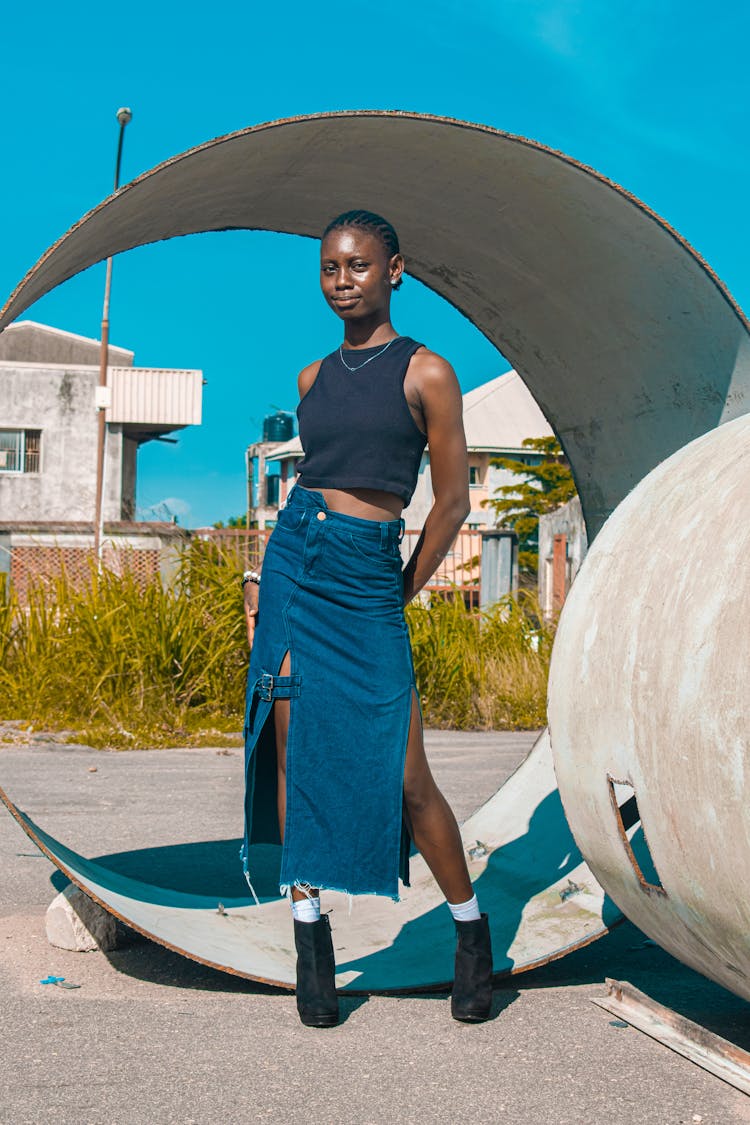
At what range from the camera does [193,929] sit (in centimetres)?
359

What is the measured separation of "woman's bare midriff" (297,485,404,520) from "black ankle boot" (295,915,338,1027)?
101cm

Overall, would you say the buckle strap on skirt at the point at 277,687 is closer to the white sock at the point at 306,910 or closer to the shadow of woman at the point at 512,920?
the white sock at the point at 306,910

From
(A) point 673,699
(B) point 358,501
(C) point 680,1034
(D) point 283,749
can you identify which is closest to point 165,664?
(D) point 283,749

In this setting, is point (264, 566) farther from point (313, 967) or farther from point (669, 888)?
point (669, 888)

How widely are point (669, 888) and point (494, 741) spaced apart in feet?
19.3

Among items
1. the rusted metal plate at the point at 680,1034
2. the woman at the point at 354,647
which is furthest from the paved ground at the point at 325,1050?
the woman at the point at 354,647

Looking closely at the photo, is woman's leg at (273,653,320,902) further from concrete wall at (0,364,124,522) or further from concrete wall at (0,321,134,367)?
concrete wall at (0,321,134,367)

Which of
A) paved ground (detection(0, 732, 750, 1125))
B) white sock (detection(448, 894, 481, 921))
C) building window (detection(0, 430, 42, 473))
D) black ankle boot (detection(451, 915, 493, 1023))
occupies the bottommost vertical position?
paved ground (detection(0, 732, 750, 1125))

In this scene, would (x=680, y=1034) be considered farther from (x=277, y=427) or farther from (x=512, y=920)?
(x=277, y=427)

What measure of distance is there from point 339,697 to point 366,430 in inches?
26.4

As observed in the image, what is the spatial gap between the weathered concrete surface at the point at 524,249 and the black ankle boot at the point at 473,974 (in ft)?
5.72

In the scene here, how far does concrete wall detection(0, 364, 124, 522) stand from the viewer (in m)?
29.6

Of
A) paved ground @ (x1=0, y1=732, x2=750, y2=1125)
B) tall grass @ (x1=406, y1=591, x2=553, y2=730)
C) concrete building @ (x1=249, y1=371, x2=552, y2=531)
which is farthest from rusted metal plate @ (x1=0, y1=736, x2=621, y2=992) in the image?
concrete building @ (x1=249, y1=371, x2=552, y2=531)

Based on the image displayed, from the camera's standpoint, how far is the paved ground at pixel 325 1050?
8.21ft
